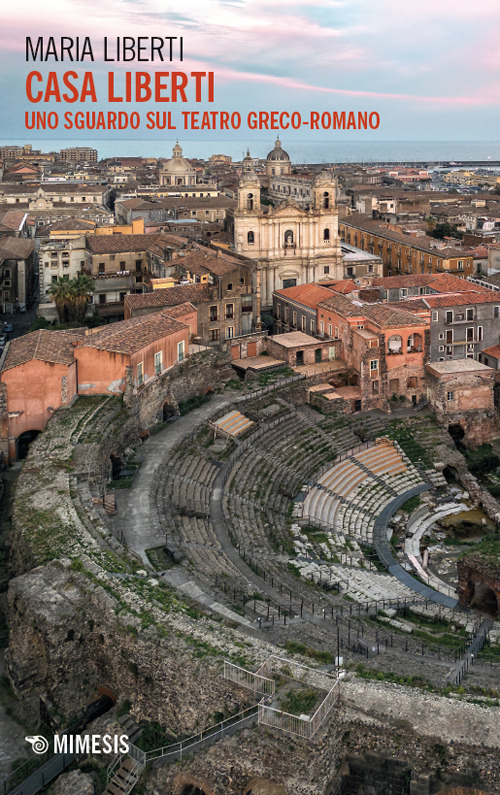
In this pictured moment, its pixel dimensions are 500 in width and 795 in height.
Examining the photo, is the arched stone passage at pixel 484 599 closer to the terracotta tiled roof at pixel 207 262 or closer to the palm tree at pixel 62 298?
the terracotta tiled roof at pixel 207 262

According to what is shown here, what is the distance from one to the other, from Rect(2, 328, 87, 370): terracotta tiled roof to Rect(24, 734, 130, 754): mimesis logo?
1764 centimetres

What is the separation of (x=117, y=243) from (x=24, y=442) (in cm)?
3023

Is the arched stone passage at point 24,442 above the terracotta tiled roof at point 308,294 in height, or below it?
below

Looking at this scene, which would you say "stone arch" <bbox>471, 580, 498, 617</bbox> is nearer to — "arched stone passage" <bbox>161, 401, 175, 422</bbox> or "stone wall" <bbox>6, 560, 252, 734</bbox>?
"stone wall" <bbox>6, 560, 252, 734</bbox>

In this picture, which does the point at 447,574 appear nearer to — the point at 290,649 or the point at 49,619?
the point at 290,649

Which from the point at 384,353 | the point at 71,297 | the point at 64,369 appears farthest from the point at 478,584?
the point at 71,297

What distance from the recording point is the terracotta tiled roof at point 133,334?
37250 millimetres

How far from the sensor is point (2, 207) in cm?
9994

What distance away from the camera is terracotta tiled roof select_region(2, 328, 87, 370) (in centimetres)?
3481

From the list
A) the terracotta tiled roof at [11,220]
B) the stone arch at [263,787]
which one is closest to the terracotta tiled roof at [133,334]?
the stone arch at [263,787]

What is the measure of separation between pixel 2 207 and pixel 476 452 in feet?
245

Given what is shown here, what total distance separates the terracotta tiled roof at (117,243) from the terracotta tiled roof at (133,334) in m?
17.7

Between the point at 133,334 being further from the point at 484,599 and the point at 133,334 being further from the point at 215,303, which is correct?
the point at 484,599

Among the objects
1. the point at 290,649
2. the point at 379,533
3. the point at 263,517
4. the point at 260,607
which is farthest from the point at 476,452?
the point at 290,649
